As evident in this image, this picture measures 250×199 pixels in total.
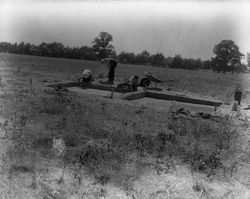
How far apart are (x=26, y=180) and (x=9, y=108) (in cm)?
609

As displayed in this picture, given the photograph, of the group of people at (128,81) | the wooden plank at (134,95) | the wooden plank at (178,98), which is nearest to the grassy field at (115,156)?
the wooden plank at (134,95)

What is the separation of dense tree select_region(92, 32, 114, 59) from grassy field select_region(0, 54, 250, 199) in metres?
79.0

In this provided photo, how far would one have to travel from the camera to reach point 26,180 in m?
6.23

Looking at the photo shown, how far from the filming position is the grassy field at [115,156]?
20.7ft

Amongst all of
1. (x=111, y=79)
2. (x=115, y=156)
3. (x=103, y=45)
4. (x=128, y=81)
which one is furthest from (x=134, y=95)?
(x=103, y=45)

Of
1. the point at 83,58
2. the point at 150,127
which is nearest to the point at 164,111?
the point at 150,127

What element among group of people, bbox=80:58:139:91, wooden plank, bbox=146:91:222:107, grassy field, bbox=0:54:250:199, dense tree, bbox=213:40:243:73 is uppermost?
dense tree, bbox=213:40:243:73

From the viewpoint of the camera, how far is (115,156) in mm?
7844

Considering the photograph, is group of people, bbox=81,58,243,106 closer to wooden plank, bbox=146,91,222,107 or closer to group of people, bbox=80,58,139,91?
group of people, bbox=80,58,139,91

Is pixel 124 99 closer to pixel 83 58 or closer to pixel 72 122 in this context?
pixel 72 122

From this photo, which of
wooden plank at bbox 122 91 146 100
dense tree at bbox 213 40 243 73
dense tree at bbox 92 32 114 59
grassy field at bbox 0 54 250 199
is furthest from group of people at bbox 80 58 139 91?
dense tree at bbox 213 40 243 73

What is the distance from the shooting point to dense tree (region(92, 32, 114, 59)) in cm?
9081

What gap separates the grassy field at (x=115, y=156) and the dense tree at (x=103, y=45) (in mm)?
78991

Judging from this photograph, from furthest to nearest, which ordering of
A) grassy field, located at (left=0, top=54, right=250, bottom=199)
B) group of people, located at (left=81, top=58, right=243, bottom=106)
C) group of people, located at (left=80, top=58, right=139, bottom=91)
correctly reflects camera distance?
group of people, located at (left=80, top=58, right=139, bottom=91)
group of people, located at (left=81, top=58, right=243, bottom=106)
grassy field, located at (left=0, top=54, right=250, bottom=199)
